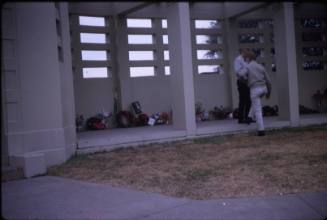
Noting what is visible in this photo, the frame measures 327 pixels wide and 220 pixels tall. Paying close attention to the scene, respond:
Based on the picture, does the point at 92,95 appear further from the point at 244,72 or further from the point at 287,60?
the point at 287,60

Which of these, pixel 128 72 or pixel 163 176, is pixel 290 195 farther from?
→ pixel 128 72

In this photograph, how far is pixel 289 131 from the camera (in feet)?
31.8

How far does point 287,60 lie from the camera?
35.4 feet

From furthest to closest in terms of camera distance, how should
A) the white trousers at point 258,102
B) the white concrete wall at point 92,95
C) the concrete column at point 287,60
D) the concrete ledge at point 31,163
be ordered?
the white concrete wall at point 92,95 < the concrete column at point 287,60 < the white trousers at point 258,102 < the concrete ledge at point 31,163

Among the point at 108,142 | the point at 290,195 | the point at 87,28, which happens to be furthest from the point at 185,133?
the point at 290,195

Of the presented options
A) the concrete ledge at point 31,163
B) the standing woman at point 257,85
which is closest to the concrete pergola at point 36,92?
the concrete ledge at point 31,163

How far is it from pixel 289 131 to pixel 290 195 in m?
5.77

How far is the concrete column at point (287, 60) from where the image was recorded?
35.2 feet

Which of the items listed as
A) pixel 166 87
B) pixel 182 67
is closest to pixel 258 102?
pixel 182 67

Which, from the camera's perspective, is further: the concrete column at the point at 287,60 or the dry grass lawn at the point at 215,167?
the concrete column at the point at 287,60

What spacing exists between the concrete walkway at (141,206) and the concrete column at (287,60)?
22.8ft

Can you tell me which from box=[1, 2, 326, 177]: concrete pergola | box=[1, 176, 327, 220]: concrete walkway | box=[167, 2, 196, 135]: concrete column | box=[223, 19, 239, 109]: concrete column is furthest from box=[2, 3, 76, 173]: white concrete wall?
box=[223, 19, 239, 109]: concrete column

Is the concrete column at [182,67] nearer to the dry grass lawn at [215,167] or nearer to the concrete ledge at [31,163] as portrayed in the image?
the dry grass lawn at [215,167]

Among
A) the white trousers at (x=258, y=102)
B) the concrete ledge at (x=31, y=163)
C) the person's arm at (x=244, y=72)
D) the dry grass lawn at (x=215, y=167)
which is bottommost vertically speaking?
the dry grass lawn at (x=215, y=167)
